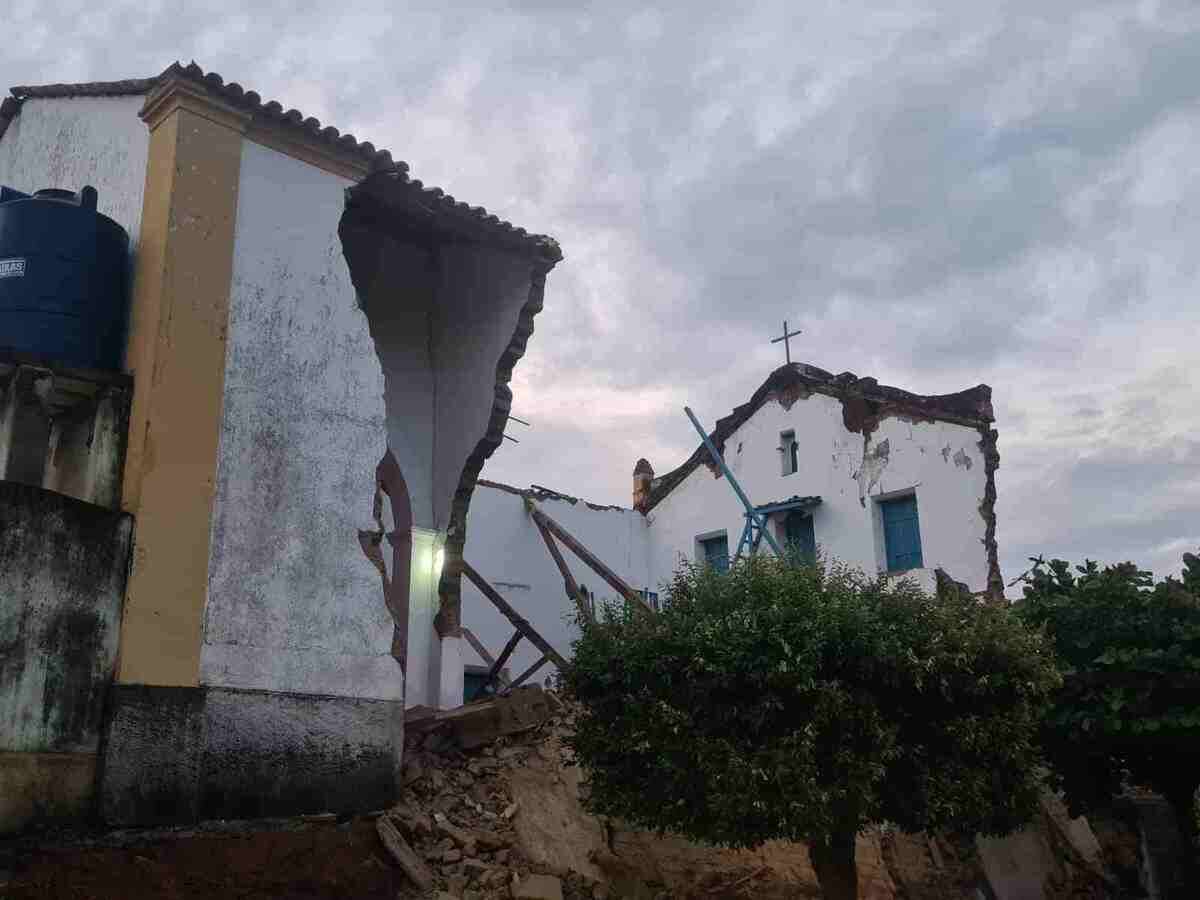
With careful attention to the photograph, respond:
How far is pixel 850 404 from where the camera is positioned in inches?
845

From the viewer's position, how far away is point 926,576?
1942cm

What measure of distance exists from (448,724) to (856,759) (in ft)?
13.1

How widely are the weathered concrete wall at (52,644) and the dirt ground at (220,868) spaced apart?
1.19 ft

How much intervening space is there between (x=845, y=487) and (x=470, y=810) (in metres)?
13.2

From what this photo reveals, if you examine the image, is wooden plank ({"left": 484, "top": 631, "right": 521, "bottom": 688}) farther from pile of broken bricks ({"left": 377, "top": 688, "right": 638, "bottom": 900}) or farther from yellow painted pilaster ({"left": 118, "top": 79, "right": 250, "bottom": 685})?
yellow painted pilaster ({"left": 118, "top": 79, "right": 250, "bottom": 685})

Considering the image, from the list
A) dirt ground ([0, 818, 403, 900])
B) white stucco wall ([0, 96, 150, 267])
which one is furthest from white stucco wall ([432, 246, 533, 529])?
dirt ground ([0, 818, 403, 900])

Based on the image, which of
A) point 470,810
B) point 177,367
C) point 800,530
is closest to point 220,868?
point 470,810

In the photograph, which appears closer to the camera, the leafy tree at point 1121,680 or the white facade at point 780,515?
the leafy tree at point 1121,680

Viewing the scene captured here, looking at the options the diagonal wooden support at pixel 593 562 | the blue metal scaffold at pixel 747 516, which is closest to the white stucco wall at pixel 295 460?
the diagonal wooden support at pixel 593 562

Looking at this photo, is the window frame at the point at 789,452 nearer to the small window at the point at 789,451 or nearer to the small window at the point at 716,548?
the small window at the point at 789,451

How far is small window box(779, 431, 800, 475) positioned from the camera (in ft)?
73.3

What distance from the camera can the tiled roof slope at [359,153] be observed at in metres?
8.84

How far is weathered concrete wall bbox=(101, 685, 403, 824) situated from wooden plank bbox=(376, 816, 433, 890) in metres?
0.21

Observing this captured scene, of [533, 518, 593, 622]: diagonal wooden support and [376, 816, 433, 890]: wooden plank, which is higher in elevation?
[533, 518, 593, 622]: diagonal wooden support
